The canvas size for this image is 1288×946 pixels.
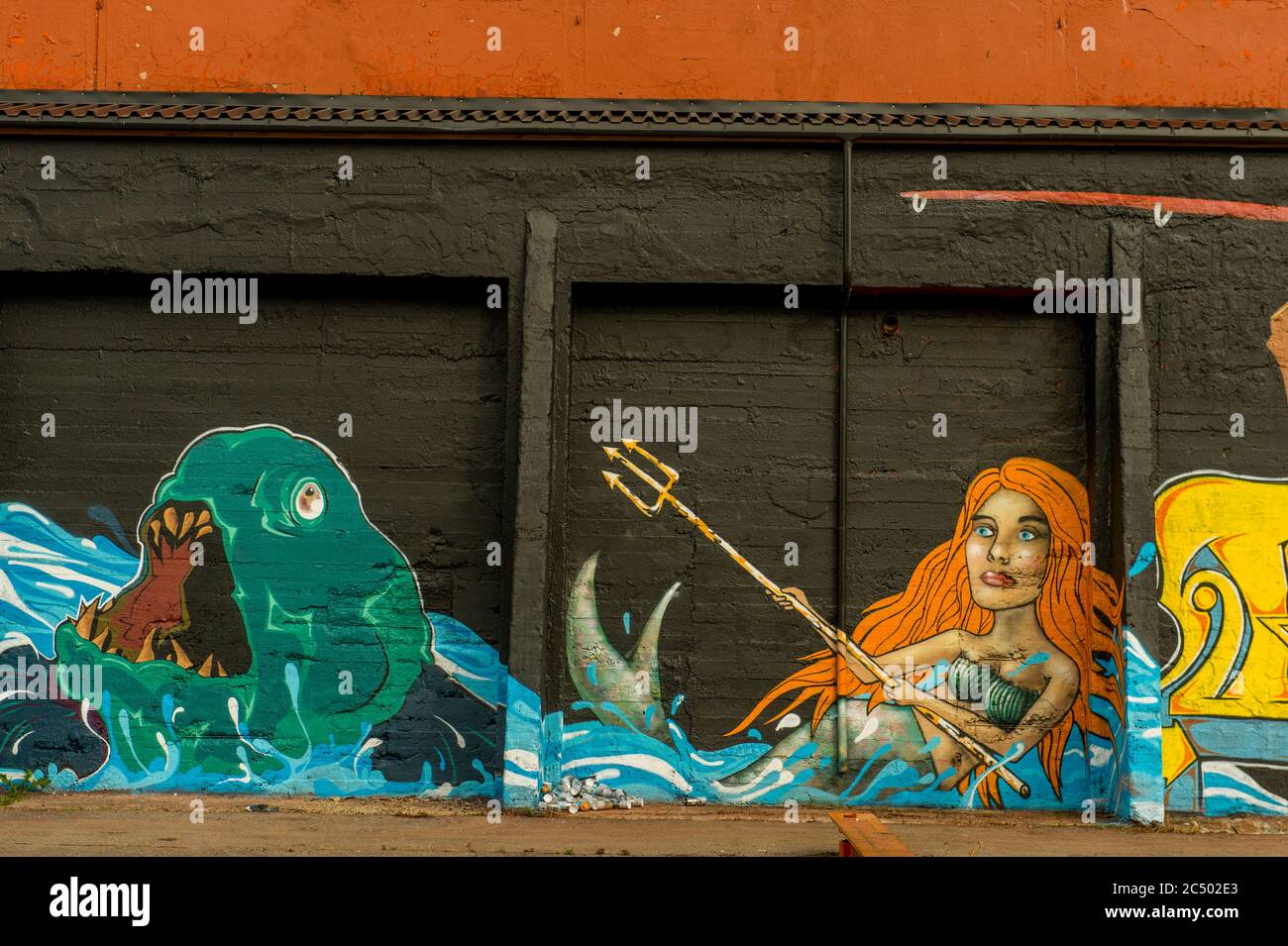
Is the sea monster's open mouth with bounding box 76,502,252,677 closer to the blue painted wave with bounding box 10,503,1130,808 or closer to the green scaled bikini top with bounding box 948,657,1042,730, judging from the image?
the blue painted wave with bounding box 10,503,1130,808

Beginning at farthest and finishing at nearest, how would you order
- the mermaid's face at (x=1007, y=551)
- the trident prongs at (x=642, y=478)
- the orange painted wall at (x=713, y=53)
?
the orange painted wall at (x=713, y=53), the trident prongs at (x=642, y=478), the mermaid's face at (x=1007, y=551)

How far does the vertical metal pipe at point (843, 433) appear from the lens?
9.62m

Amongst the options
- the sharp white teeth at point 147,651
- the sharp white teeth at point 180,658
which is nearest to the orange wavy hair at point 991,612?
the sharp white teeth at point 180,658

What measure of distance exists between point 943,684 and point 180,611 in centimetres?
565

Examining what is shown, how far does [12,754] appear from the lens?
975cm

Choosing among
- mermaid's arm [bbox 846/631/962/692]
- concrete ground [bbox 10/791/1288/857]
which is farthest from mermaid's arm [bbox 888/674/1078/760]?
concrete ground [bbox 10/791/1288/857]

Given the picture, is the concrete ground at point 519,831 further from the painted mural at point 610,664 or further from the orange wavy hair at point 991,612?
the orange wavy hair at point 991,612

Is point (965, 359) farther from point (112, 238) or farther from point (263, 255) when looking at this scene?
point (112, 238)

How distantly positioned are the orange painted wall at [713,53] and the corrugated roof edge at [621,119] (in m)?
0.65

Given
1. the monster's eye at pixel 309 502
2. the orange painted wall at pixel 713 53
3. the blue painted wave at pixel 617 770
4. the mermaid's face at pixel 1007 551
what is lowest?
the blue painted wave at pixel 617 770

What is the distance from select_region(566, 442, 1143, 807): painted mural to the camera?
9.54 metres

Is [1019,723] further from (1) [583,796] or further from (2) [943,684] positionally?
(1) [583,796]

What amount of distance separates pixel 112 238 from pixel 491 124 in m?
2.96

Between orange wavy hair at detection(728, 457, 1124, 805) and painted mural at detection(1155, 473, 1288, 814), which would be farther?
orange wavy hair at detection(728, 457, 1124, 805)
